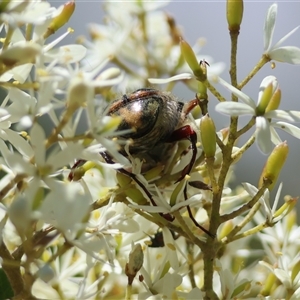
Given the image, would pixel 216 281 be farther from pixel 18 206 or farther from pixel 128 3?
pixel 128 3

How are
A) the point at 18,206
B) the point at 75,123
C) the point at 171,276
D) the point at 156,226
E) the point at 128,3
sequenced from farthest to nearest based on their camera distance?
the point at 128,3
the point at 156,226
the point at 171,276
the point at 75,123
the point at 18,206

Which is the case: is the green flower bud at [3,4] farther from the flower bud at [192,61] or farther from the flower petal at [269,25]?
the flower petal at [269,25]

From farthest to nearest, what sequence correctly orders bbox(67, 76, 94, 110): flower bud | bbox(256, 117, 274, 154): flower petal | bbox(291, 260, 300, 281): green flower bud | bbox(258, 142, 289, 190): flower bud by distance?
1. bbox(291, 260, 300, 281): green flower bud
2. bbox(258, 142, 289, 190): flower bud
3. bbox(256, 117, 274, 154): flower petal
4. bbox(67, 76, 94, 110): flower bud

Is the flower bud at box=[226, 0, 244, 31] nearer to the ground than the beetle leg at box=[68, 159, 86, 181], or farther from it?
farther from it

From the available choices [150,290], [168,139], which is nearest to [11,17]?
[168,139]

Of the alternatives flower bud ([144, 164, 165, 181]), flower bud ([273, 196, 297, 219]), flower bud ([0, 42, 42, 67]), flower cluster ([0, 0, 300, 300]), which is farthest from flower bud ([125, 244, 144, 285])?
flower bud ([0, 42, 42, 67])

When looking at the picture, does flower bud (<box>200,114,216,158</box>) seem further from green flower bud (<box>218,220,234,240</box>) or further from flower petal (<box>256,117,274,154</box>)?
green flower bud (<box>218,220,234,240</box>)

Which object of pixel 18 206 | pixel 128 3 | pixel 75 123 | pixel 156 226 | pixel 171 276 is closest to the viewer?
pixel 18 206

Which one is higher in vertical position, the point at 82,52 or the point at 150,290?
the point at 82,52
